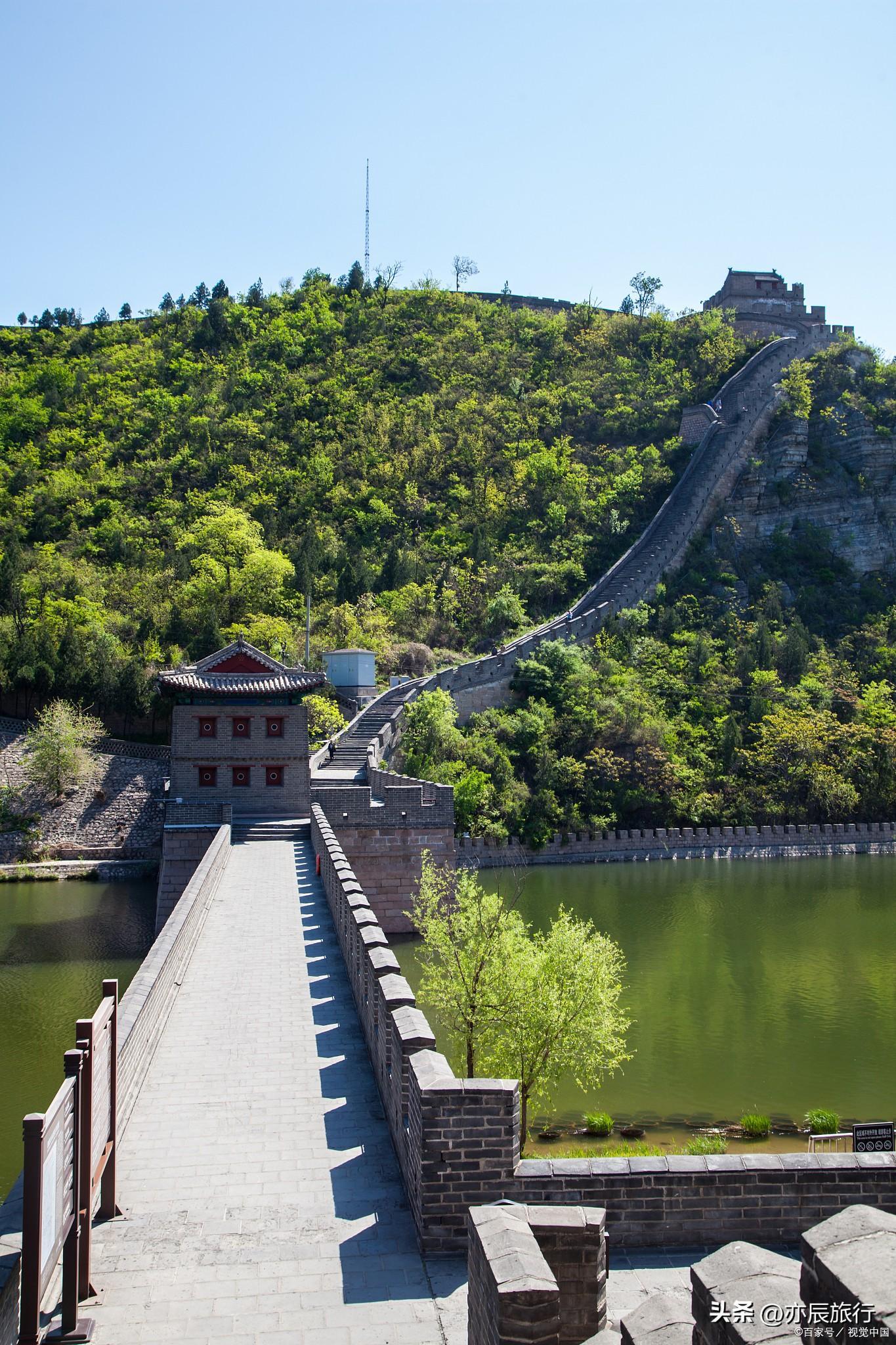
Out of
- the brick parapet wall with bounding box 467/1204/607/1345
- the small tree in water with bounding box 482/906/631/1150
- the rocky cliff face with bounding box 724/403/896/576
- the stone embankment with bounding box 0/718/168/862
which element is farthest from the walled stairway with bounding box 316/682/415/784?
the brick parapet wall with bounding box 467/1204/607/1345

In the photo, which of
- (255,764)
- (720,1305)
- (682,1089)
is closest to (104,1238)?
(720,1305)

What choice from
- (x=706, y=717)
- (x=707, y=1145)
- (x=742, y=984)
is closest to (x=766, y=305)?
(x=706, y=717)

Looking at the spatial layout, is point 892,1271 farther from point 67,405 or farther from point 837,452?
point 67,405

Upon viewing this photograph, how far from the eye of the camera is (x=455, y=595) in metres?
53.8

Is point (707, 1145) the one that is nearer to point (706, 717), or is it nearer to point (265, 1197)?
point (265, 1197)

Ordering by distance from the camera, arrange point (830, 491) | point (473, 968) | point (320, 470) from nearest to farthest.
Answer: point (473, 968) → point (830, 491) → point (320, 470)

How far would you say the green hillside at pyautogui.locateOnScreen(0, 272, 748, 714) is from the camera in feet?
164

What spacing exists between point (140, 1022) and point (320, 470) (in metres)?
55.3

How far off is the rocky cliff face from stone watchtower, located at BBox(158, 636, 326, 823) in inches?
1361

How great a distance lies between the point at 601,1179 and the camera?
750 centimetres

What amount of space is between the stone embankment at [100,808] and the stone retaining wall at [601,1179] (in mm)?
30855

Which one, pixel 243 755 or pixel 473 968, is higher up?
pixel 243 755

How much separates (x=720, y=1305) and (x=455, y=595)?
5047 cm

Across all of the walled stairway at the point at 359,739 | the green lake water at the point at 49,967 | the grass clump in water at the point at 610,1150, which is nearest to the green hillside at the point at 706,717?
the walled stairway at the point at 359,739
